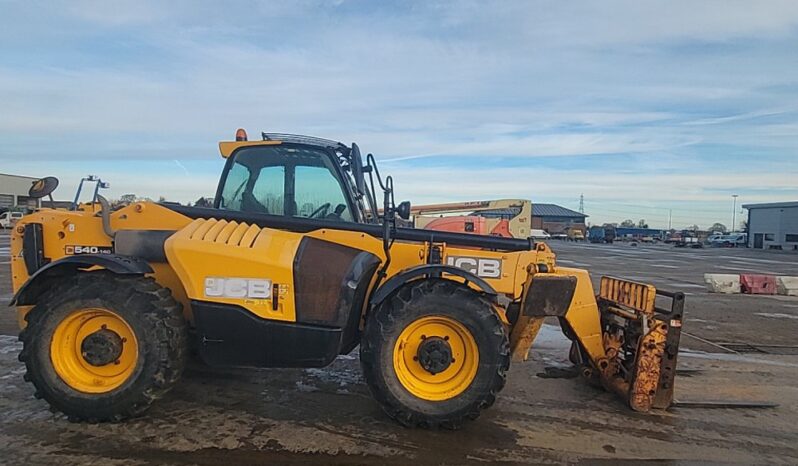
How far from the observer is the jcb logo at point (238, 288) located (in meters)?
4.45

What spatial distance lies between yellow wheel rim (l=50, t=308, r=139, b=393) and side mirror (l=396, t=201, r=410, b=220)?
89.7 inches

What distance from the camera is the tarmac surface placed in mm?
4023

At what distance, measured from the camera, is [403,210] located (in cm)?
495

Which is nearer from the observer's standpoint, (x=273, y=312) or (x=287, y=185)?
(x=273, y=312)

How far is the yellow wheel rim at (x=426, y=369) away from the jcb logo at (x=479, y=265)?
26.6 inches

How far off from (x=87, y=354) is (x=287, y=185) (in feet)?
6.89

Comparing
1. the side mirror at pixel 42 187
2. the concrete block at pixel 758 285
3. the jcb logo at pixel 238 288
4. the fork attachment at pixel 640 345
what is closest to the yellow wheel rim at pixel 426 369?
the jcb logo at pixel 238 288

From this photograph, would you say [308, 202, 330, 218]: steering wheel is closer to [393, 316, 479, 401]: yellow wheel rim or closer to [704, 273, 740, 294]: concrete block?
[393, 316, 479, 401]: yellow wheel rim

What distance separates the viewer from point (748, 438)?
4.52m

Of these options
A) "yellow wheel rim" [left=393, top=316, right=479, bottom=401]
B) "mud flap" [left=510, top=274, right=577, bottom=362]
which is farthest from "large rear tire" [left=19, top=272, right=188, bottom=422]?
"mud flap" [left=510, top=274, right=577, bottom=362]

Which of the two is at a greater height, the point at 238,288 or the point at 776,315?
the point at 238,288

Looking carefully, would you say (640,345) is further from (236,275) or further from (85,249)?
(85,249)

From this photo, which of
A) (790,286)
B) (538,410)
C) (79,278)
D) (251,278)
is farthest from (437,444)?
(790,286)

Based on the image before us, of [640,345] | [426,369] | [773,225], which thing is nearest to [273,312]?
[426,369]
